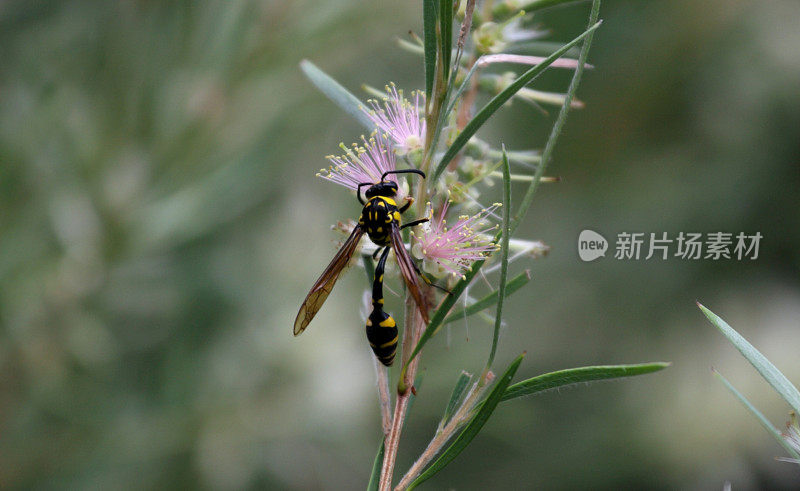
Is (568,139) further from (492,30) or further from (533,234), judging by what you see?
(492,30)

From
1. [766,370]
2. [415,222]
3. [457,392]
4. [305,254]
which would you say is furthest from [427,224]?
[305,254]

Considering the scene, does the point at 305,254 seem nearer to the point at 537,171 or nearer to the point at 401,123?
the point at 401,123

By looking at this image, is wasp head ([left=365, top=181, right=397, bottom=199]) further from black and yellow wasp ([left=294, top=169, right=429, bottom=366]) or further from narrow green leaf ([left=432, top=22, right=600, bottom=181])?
narrow green leaf ([left=432, top=22, right=600, bottom=181])

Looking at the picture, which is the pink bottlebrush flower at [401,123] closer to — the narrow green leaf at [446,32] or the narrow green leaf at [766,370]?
the narrow green leaf at [446,32]

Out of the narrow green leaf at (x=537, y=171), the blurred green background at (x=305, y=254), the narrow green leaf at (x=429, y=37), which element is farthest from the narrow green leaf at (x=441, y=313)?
the blurred green background at (x=305, y=254)

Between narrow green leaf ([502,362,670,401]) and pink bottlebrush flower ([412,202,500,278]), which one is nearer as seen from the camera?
narrow green leaf ([502,362,670,401])

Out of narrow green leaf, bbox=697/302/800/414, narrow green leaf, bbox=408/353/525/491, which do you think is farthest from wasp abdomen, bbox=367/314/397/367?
narrow green leaf, bbox=697/302/800/414

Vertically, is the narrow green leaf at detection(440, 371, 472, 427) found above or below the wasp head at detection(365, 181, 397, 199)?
below
